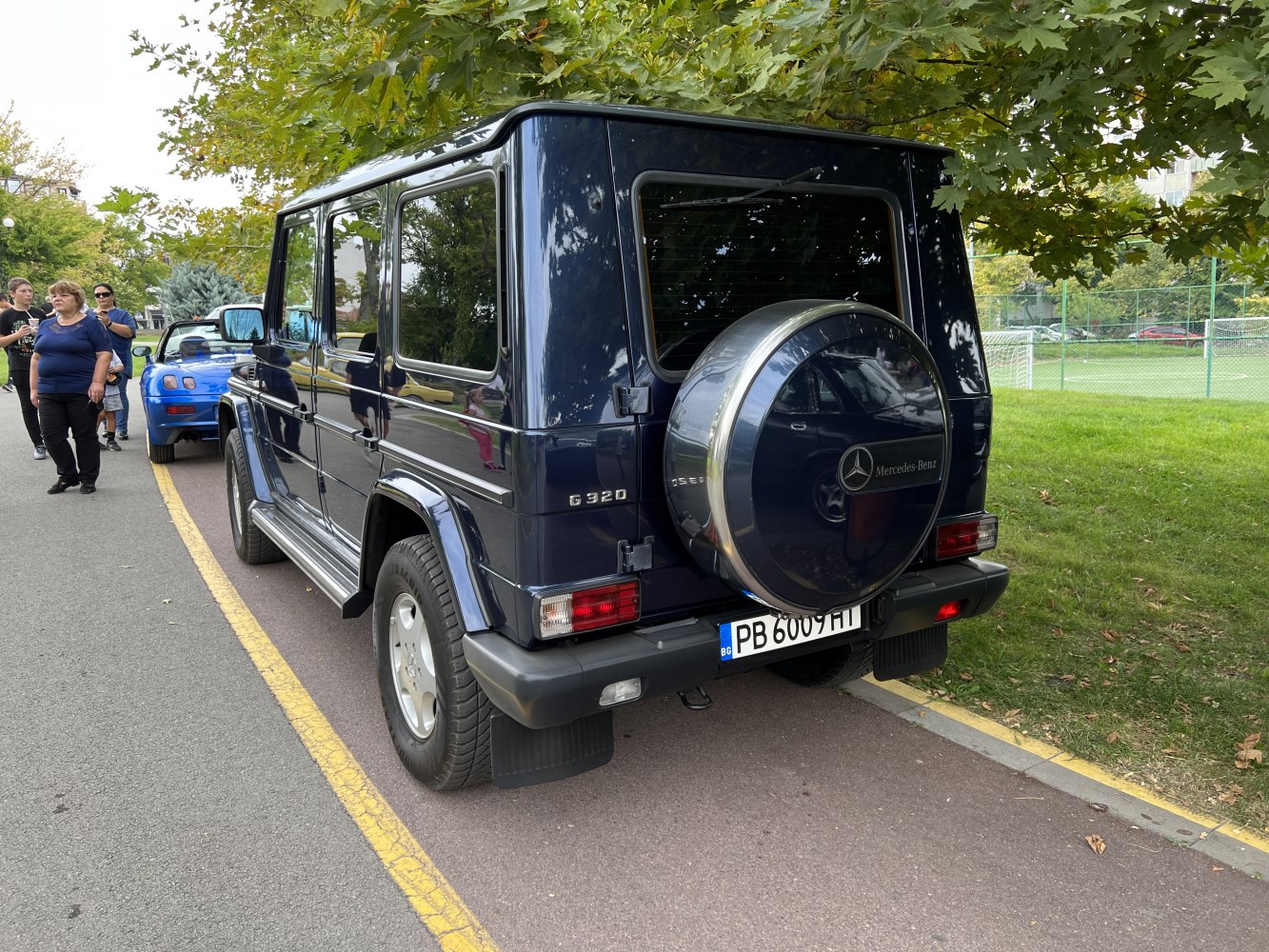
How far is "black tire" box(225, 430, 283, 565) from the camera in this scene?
19.4 ft

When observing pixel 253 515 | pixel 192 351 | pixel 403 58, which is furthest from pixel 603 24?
pixel 192 351

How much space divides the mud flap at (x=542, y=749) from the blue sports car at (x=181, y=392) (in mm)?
7964

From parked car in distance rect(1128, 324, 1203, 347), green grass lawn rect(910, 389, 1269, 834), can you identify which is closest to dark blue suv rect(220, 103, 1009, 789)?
green grass lawn rect(910, 389, 1269, 834)

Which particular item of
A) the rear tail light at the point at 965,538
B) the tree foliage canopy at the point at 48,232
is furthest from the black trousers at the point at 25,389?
the tree foliage canopy at the point at 48,232

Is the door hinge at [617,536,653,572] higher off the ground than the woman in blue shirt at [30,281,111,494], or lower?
lower

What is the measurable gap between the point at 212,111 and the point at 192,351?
278 centimetres

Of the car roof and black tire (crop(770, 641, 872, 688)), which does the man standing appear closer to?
the car roof

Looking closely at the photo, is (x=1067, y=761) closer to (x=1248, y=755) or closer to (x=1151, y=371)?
(x=1248, y=755)

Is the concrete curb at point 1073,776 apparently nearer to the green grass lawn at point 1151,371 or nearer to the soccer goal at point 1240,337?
the green grass lawn at point 1151,371

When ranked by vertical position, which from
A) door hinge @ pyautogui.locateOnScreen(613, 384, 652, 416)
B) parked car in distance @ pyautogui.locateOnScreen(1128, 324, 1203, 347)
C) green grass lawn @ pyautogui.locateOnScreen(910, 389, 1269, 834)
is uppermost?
parked car in distance @ pyautogui.locateOnScreen(1128, 324, 1203, 347)

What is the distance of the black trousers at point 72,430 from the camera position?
331 inches

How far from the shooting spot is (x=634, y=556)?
2.90 metres

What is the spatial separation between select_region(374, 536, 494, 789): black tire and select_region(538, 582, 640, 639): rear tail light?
442 mm

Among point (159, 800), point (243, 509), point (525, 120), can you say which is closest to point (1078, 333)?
point (243, 509)
